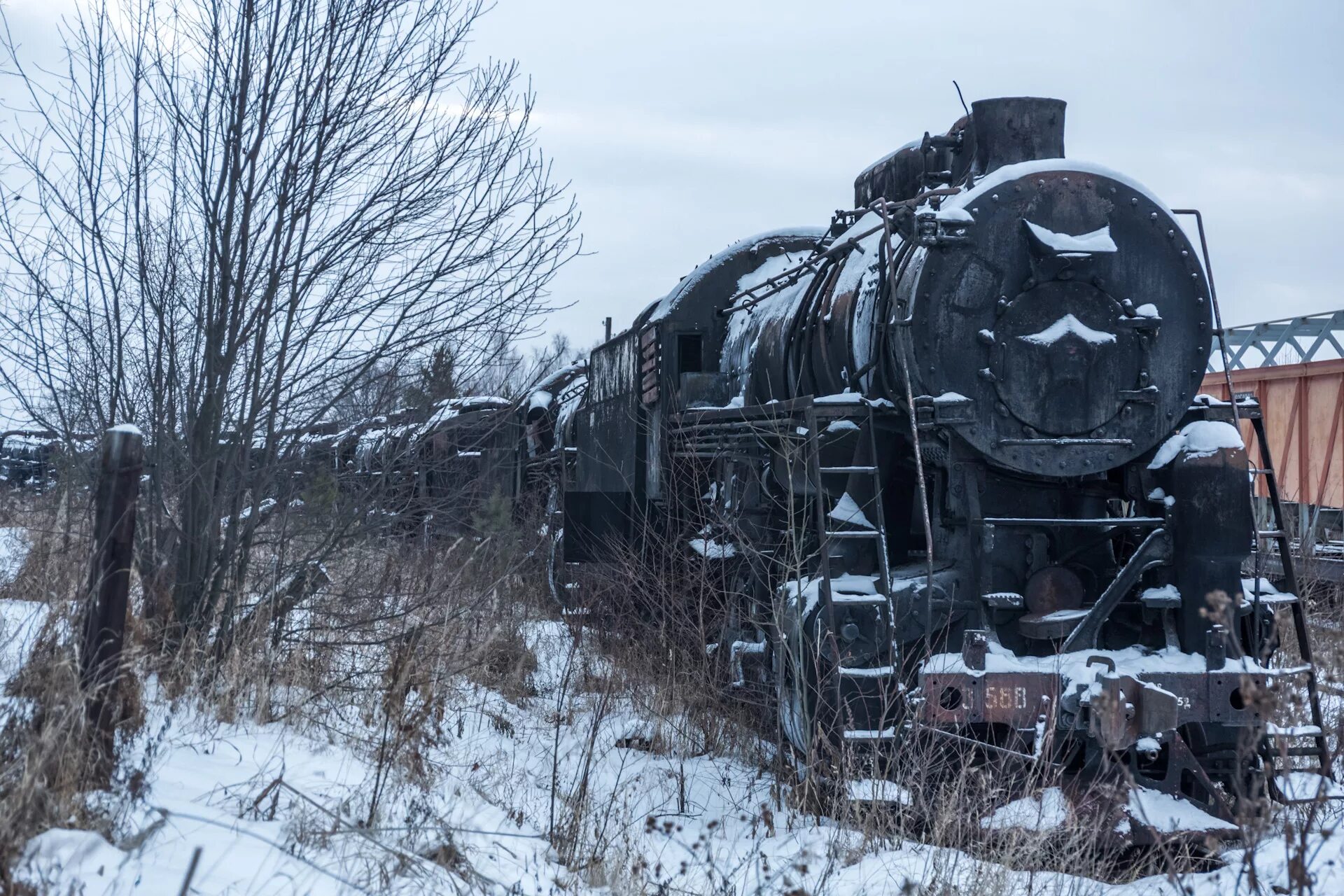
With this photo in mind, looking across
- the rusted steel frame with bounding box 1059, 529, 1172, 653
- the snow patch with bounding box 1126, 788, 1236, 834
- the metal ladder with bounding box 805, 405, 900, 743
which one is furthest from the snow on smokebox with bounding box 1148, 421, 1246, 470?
the snow patch with bounding box 1126, 788, 1236, 834

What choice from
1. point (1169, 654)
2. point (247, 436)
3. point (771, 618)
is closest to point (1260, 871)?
point (1169, 654)

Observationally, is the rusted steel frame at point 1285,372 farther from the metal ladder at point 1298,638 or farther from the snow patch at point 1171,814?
the snow patch at point 1171,814

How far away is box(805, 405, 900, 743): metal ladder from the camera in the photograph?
5.70 metres

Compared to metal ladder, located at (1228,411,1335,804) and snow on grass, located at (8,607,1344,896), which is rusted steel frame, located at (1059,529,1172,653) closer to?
metal ladder, located at (1228,411,1335,804)

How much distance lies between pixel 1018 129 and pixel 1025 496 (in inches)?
76.1

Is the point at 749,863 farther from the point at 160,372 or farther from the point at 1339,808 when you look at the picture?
the point at 160,372

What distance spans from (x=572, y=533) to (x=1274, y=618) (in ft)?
18.7

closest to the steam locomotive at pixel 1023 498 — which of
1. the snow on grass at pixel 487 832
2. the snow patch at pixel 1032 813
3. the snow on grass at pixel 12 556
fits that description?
the snow patch at pixel 1032 813

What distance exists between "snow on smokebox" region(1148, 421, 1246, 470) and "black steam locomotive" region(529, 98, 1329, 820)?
0.05 feet

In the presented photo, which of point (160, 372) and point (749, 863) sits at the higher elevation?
point (160, 372)

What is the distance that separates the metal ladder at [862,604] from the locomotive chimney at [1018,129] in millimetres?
1625

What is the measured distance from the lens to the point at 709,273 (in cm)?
918

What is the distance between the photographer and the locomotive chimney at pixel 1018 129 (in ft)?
21.6

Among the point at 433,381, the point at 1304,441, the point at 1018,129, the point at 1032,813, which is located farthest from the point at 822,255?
the point at 1304,441
